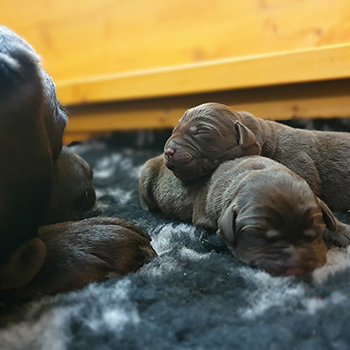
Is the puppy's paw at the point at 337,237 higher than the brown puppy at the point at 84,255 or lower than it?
lower

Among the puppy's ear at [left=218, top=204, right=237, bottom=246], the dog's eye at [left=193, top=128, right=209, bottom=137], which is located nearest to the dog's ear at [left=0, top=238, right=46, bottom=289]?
the puppy's ear at [left=218, top=204, right=237, bottom=246]

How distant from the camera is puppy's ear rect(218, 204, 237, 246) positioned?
1.22 metres

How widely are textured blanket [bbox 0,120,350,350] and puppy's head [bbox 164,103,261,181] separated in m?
0.42

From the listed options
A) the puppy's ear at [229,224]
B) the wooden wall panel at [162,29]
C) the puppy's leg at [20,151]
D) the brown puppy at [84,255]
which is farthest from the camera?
the wooden wall panel at [162,29]

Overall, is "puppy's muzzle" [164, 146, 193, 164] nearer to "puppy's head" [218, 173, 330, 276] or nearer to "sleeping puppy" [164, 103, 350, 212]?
"sleeping puppy" [164, 103, 350, 212]

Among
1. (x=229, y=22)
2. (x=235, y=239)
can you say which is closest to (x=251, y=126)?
(x=235, y=239)

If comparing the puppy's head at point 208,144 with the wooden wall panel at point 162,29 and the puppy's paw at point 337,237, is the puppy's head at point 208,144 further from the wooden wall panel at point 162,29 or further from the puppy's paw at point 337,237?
the wooden wall panel at point 162,29

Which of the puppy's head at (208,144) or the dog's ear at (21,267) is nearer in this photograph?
the dog's ear at (21,267)

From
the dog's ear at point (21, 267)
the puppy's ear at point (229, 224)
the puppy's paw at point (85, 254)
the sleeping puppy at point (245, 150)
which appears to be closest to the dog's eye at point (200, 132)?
the sleeping puppy at point (245, 150)

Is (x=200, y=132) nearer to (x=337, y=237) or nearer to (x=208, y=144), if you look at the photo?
(x=208, y=144)

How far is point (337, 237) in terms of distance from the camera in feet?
4.36

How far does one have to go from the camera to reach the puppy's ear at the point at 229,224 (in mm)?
1220

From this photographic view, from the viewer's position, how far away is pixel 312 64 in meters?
2.18

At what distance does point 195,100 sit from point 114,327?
208 cm
